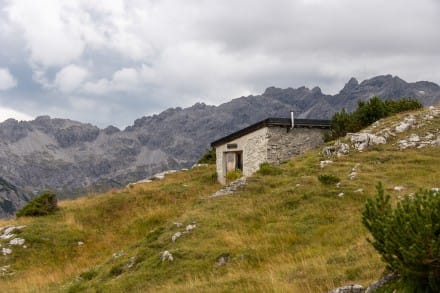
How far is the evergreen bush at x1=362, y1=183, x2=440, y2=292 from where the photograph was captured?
17.3 feet

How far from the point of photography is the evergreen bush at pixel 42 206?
90.1 feet

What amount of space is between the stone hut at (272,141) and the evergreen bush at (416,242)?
23.6 metres

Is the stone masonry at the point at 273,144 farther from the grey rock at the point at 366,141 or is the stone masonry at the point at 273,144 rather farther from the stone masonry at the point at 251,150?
the grey rock at the point at 366,141

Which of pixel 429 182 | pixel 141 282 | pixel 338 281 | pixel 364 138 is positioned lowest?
pixel 141 282

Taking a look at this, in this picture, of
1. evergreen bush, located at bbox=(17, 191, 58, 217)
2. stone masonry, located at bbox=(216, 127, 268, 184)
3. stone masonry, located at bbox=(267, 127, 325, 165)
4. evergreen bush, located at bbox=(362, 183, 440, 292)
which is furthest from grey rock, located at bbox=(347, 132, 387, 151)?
evergreen bush, located at bbox=(362, 183, 440, 292)

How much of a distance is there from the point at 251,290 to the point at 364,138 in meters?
19.5

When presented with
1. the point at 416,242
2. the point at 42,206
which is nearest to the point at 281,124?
the point at 42,206

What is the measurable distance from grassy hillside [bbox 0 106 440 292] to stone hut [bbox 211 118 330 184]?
10.8ft

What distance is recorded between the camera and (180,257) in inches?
538

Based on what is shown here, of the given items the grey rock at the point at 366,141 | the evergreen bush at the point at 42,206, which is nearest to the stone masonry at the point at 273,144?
the grey rock at the point at 366,141

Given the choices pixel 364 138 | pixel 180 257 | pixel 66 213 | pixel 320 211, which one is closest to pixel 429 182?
pixel 320 211

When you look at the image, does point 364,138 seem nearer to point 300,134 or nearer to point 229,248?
point 300,134

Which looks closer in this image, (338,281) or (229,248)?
(338,281)

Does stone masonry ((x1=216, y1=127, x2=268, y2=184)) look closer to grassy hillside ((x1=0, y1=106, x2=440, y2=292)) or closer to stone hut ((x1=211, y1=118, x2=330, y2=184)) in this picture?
stone hut ((x1=211, y1=118, x2=330, y2=184))
